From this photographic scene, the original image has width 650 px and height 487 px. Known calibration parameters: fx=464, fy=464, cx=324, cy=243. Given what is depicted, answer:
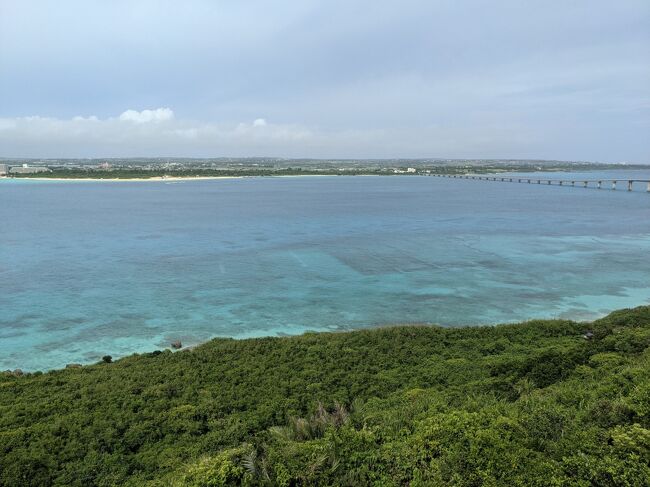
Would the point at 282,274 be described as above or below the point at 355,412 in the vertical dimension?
below

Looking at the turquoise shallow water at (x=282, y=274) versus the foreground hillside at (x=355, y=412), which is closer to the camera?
the foreground hillside at (x=355, y=412)

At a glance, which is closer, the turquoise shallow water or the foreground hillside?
the foreground hillside

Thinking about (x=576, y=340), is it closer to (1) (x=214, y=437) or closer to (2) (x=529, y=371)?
(2) (x=529, y=371)

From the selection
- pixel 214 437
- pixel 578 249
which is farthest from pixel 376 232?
pixel 214 437

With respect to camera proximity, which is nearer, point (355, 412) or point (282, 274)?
point (355, 412)
